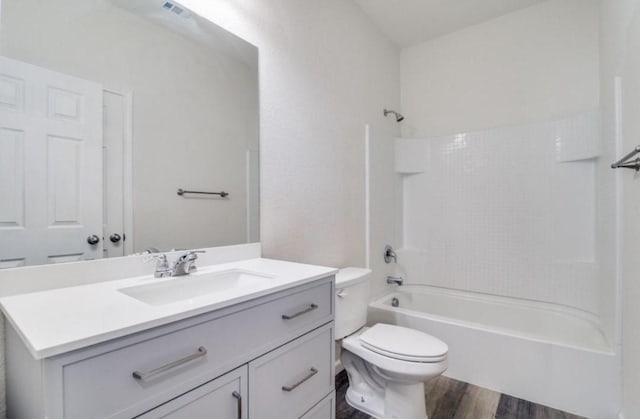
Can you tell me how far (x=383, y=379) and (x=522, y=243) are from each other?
4.97ft

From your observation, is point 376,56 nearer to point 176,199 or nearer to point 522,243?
point 522,243

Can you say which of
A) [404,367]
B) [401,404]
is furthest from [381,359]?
[401,404]

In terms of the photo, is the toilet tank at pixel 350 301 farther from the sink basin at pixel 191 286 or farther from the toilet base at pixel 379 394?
the sink basin at pixel 191 286

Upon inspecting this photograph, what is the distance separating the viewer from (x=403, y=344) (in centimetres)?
150

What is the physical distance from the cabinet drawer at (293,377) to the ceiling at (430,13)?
2.32m

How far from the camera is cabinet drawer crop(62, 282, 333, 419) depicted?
58 centimetres

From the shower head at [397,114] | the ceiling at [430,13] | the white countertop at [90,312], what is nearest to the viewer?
the white countertop at [90,312]

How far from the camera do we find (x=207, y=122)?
137 cm

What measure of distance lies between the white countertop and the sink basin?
0.03m

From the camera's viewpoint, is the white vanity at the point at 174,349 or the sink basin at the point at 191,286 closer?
the white vanity at the point at 174,349

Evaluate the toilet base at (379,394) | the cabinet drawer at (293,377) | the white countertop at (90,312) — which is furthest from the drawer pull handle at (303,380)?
the toilet base at (379,394)

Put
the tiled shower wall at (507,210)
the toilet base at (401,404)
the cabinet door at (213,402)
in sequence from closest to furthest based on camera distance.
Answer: the cabinet door at (213,402), the toilet base at (401,404), the tiled shower wall at (507,210)

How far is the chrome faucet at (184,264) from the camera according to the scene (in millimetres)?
1132

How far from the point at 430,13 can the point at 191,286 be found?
258 centimetres
